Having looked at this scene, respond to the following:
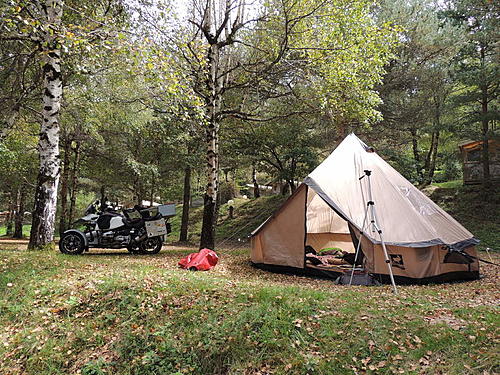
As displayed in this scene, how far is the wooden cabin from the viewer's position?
46.8 ft

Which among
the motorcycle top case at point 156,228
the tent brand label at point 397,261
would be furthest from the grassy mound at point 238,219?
the tent brand label at point 397,261

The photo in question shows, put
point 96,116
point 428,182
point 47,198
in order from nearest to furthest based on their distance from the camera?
point 47,198, point 96,116, point 428,182

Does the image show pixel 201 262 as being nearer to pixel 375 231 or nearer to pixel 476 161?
pixel 375 231

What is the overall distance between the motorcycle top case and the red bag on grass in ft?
7.20

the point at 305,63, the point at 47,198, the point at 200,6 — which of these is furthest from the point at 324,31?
the point at 47,198

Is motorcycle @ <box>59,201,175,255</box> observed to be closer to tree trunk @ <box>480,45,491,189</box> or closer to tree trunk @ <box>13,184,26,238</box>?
tree trunk @ <box>13,184,26,238</box>

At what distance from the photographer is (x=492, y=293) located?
487 cm

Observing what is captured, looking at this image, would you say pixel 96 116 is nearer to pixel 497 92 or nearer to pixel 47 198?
pixel 47 198

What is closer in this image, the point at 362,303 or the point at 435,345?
the point at 435,345

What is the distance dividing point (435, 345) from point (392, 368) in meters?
0.52

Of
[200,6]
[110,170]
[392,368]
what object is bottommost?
[392,368]

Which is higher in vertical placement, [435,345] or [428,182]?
[428,182]

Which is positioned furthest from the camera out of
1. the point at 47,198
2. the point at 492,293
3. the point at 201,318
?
the point at 47,198

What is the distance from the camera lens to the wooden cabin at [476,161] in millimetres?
14258
